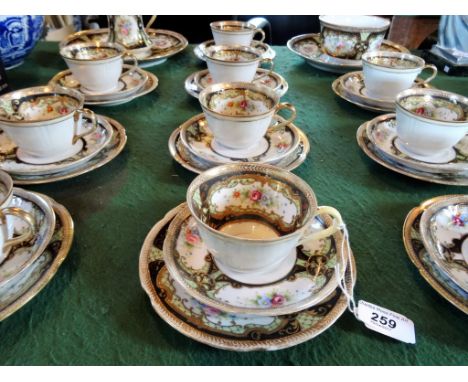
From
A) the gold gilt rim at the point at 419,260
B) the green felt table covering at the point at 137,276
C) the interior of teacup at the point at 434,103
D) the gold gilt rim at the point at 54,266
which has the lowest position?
the green felt table covering at the point at 137,276

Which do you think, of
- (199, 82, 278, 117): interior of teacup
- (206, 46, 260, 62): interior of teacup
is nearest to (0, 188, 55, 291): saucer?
(199, 82, 278, 117): interior of teacup

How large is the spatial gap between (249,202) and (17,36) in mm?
843

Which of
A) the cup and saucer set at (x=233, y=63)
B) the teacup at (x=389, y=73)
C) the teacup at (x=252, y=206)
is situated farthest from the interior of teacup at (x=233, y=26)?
the teacup at (x=252, y=206)

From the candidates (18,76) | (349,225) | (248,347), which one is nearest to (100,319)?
(248,347)

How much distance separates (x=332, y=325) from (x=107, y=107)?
71cm

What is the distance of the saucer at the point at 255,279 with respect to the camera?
39cm

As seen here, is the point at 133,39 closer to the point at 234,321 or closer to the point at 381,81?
the point at 381,81

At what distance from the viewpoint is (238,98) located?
723 millimetres

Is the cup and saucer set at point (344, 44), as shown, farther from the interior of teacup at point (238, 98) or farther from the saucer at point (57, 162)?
the saucer at point (57, 162)

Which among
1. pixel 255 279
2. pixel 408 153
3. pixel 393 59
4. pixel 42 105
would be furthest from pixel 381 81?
pixel 42 105

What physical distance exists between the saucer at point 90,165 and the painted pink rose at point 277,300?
0.40 metres

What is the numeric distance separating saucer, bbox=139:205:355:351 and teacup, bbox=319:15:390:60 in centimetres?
79

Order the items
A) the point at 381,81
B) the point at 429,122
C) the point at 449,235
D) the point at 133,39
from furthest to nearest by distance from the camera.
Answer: the point at 133,39 → the point at 381,81 → the point at 429,122 → the point at 449,235

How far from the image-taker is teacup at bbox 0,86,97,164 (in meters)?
0.59
